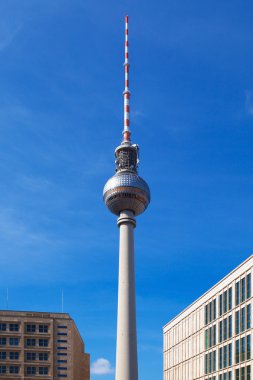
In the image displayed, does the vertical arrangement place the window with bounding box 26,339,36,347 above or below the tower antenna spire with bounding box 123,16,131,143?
below

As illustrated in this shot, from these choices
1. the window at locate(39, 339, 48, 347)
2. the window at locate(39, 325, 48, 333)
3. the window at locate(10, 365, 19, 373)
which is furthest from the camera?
the window at locate(39, 325, 48, 333)

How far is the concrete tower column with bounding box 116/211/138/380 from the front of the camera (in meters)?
98.4

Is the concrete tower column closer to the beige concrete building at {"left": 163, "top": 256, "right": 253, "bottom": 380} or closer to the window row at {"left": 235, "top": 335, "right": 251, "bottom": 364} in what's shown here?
the beige concrete building at {"left": 163, "top": 256, "right": 253, "bottom": 380}

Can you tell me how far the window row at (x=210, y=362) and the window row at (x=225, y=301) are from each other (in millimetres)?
8017

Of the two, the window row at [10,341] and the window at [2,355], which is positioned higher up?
the window row at [10,341]

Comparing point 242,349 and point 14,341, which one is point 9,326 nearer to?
point 14,341

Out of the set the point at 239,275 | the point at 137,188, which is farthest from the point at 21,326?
the point at 239,275

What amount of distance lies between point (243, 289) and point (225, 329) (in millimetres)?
10159

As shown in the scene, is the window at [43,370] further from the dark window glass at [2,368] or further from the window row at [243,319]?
the window row at [243,319]

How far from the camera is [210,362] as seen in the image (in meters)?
99.0

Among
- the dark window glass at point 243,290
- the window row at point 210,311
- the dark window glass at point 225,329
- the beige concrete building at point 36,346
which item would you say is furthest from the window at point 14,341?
the dark window glass at point 243,290

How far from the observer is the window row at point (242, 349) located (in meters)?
81.2

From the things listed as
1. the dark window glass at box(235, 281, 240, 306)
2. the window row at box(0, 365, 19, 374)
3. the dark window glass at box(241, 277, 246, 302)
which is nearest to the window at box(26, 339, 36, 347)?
the window row at box(0, 365, 19, 374)

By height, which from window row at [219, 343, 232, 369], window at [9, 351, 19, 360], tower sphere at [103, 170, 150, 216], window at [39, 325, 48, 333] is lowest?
window row at [219, 343, 232, 369]
